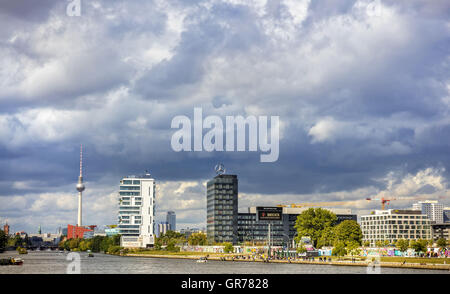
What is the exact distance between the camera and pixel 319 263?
191000 millimetres
